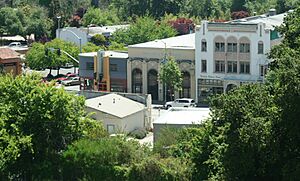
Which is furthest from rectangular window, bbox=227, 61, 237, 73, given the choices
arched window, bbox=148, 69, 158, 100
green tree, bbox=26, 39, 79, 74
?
green tree, bbox=26, 39, 79, 74

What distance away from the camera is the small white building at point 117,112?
46.2 metres

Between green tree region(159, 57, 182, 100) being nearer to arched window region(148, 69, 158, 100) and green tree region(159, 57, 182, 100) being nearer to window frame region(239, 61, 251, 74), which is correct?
arched window region(148, 69, 158, 100)

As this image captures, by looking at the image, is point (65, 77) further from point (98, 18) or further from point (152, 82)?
point (98, 18)

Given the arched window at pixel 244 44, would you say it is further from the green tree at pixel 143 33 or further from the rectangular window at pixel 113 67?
the green tree at pixel 143 33

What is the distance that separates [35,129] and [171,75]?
26525mm

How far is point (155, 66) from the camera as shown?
62062mm

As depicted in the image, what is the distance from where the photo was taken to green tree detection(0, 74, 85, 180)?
32.3 meters

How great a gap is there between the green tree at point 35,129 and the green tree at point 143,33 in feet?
150

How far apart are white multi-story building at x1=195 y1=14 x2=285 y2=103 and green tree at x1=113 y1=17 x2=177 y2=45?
2048cm

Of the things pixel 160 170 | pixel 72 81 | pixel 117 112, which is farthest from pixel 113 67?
pixel 160 170

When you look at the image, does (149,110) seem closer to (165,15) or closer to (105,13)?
(165,15)

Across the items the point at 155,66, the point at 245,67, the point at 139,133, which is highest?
the point at 155,66

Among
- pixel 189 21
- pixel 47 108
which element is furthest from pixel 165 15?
pixel 47 108

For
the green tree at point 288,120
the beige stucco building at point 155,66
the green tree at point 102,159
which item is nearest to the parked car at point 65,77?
the beige stucco building at point 155,66
